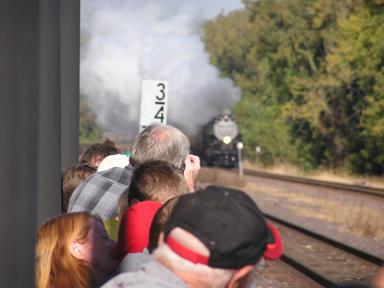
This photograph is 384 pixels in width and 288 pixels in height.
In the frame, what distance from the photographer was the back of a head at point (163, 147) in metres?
4.16

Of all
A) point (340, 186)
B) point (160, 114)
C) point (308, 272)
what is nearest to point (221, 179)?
point (340, 186)

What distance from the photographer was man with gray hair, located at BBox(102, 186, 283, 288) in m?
2.06

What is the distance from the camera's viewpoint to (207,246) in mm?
2055

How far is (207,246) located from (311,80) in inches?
1619

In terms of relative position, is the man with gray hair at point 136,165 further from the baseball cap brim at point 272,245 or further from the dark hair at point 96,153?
the baseball cap brim at point 272,245

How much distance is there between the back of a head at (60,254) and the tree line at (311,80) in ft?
110

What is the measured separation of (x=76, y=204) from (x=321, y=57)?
40.3 m

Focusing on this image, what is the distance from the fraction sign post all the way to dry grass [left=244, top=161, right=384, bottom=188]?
23.3 meters

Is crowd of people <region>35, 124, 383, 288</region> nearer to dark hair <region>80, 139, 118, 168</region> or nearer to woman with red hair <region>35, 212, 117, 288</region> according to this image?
woman with red hair <region>35, 212, 117, 288</region>

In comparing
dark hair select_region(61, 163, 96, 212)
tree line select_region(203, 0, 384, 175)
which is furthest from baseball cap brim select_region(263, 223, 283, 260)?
tree line select_region(203, 0, 384, 175)

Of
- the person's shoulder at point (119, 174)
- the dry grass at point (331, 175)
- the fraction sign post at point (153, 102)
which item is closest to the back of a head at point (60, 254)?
the person's shoulder at point (119, 174)

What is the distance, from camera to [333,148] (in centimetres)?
4162

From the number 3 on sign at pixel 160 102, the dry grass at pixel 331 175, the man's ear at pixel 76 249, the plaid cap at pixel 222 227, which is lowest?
the dry grass at pixel 331 175

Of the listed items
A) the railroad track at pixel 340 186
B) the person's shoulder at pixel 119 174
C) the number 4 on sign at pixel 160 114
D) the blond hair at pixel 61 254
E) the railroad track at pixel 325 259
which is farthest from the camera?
the railroad track at pixel 340 186
